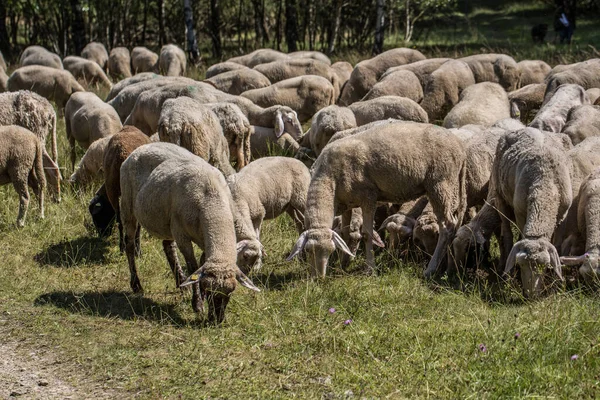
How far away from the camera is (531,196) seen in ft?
26.0

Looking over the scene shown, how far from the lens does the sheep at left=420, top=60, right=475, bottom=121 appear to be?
46.4 ft

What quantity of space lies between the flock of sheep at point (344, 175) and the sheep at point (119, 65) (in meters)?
9.46

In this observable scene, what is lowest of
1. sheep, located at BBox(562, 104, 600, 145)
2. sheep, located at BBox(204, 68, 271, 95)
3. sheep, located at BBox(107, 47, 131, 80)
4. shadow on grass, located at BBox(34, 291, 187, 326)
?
sheep, located at BBox(107, 47, 131, 80)

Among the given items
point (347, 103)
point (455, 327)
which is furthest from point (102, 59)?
point (455, 327)

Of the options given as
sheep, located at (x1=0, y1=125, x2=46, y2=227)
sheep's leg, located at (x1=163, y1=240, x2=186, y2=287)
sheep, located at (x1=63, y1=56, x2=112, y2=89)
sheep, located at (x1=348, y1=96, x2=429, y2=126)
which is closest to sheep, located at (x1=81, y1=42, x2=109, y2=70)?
sheep, located at (x1=63, y1=56, x2=112, y2=89)

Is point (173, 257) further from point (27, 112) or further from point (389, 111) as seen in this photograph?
point (389, 111)

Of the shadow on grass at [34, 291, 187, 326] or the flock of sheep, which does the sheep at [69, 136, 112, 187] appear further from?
the shadow on grass at [34, 291, 187, 326]

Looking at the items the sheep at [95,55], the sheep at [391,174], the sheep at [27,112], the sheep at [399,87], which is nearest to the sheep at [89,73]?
the sheep at [95,55]

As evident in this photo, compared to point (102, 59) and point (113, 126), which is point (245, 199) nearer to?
point (113, 126)

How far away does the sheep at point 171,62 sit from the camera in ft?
70.6

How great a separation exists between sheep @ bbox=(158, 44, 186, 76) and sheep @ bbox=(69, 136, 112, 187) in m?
9.57

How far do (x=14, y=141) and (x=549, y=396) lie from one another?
7.25 metres

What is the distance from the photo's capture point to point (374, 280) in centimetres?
824

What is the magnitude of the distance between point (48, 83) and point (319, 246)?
1094 centimetres
